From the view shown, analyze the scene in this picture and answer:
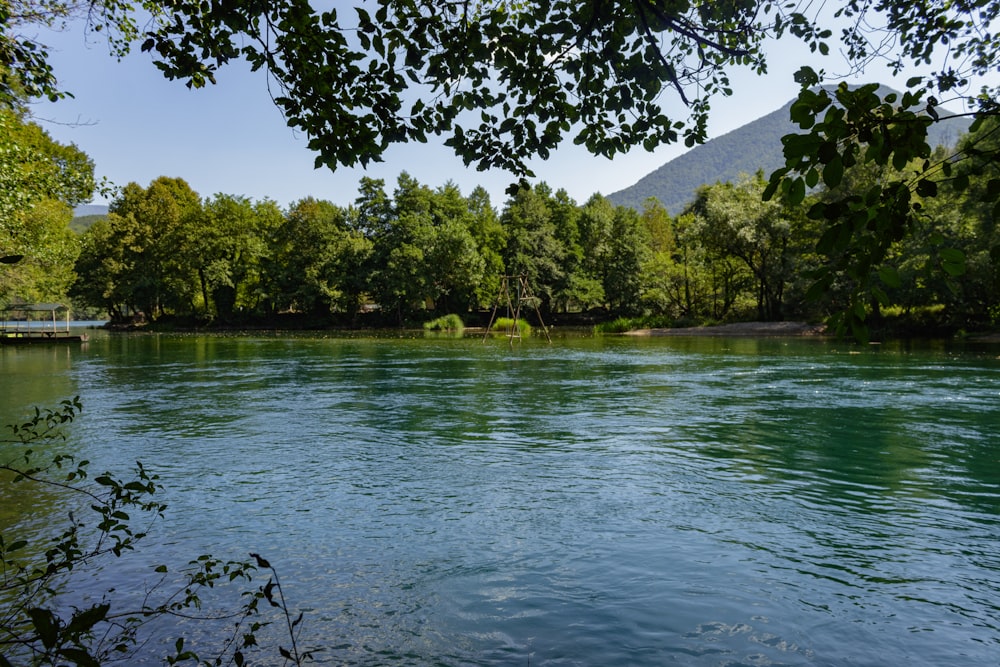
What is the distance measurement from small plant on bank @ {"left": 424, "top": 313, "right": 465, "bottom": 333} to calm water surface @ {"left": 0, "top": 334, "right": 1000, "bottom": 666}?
48.9 meters

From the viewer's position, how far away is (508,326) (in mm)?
68625

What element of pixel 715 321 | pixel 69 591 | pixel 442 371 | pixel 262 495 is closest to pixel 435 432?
pixel 262 495

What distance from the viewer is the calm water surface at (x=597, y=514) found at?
236 inches

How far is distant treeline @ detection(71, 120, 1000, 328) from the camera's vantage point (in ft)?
230

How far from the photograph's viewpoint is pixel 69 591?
22.2ft

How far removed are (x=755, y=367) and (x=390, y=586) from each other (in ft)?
82.3

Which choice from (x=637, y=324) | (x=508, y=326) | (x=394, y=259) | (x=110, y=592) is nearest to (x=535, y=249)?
(x=508, y=326)

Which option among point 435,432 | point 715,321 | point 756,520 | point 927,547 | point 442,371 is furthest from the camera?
point 715,321

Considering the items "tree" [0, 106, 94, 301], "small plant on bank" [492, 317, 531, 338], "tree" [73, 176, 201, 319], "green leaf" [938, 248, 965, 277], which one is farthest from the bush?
"green leaf" [938, 248, 965, 277]

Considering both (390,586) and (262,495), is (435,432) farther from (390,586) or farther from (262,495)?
(390,586)

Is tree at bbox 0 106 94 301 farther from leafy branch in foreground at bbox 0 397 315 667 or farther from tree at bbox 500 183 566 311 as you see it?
tree at bbox 500 183 566 311

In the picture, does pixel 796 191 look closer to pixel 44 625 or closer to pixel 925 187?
pixel 925 187

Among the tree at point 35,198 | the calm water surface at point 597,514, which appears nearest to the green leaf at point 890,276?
the calm water surface at point 597,514

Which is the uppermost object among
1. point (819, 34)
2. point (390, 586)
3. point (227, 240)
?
point (227, 240)
